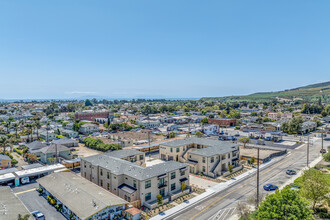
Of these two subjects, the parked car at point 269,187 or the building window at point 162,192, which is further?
the parked car at point 269,187

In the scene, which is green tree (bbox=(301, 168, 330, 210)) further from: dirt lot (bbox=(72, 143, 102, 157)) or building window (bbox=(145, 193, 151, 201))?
dirt lot (bbox=(72, 143, 102, 157))

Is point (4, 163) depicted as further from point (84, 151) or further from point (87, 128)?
point (87, 128)

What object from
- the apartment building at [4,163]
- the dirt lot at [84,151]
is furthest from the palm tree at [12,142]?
the apartment building at [4,163]

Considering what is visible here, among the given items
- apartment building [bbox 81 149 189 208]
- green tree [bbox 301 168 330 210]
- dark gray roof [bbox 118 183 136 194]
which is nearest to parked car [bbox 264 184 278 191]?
green tree [bbox 301 168 330 210]

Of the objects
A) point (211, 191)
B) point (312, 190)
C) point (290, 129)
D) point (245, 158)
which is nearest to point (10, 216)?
point (211, 191)

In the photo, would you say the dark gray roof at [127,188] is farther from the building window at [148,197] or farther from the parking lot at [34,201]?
the parking lot at [34,201]
